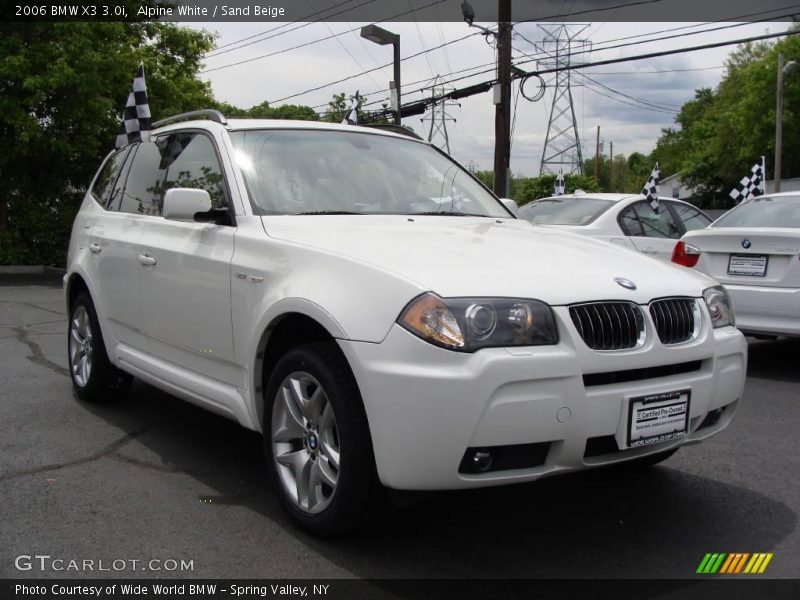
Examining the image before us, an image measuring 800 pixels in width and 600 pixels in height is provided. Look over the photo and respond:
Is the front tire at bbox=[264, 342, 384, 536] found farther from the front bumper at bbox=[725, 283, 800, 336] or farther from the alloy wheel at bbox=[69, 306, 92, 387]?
the front bumper at bbox=[725, 283, 800, 336]

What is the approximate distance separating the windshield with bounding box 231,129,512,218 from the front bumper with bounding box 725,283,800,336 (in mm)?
3198

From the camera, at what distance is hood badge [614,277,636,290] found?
3.13 metres

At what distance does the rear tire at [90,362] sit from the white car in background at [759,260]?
4922 millimetres

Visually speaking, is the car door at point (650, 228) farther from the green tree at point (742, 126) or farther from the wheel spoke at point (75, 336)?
the green tree at point (742, 126)

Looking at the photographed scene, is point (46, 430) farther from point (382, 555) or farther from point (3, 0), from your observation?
point (3, 0)

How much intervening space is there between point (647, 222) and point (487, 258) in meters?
6.50

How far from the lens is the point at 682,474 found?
4.19 meters

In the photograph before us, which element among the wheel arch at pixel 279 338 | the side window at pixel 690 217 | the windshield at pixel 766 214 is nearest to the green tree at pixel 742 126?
the side window at pixel 690 217

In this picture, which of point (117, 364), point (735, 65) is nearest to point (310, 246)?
point (117, 364)

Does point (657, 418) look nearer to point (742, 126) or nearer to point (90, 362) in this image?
point (90, 362)

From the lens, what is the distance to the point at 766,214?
24.3ft

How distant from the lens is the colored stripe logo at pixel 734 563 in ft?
10.1

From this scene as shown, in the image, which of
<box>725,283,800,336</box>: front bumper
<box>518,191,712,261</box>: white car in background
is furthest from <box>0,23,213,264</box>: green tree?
A: <box>725,283,800,336</box>: front bumper

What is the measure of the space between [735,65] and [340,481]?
249ft
